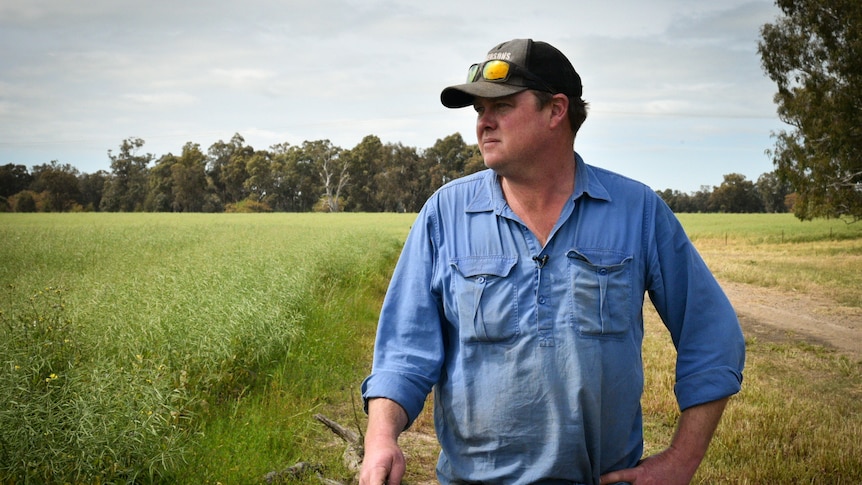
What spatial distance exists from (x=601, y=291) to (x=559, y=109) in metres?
0.57

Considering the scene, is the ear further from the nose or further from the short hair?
the nose

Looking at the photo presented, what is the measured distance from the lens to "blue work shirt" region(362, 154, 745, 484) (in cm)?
210

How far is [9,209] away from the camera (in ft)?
139

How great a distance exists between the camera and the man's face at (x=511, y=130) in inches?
87.8

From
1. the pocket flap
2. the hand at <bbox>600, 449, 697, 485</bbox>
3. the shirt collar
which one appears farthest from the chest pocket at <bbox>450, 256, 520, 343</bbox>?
the hand at <bbox>600, 449, 697, 485</bbox>

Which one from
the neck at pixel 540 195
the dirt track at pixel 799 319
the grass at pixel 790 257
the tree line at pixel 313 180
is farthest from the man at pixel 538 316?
the tree line at pixel 313 180

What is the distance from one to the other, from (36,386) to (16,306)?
1.84 meters

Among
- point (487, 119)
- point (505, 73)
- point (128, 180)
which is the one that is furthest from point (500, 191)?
point (128, 180)

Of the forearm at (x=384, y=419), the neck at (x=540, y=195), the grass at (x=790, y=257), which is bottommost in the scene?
the grass at (x=790, y=257)

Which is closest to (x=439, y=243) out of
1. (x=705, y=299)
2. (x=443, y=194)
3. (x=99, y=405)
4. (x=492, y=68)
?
(x=443, y=194)

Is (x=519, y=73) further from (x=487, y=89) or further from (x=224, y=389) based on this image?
(x=224, y=389)

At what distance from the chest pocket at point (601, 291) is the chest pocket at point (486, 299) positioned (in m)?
0.17

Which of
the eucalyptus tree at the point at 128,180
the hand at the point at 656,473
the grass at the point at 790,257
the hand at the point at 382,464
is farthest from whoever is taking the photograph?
the eucalyptus tree at the point at 128,180

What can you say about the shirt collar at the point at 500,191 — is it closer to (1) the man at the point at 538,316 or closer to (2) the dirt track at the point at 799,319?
(1) the man at the point at 538,316
